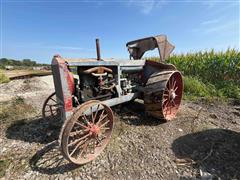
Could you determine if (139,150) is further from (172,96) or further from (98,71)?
(172,96)

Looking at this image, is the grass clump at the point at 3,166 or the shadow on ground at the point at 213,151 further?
the shadow on ground at the point at 213,151

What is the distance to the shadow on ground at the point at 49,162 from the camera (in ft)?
8.02

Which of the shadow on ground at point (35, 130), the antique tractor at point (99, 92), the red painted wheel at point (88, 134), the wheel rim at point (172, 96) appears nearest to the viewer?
the red painted wheel at point (88, 134)

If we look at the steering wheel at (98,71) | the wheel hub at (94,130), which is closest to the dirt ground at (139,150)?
the wheel hub at (94,130)

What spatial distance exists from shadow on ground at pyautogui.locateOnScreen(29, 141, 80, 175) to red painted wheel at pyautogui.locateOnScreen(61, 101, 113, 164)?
0.55ft

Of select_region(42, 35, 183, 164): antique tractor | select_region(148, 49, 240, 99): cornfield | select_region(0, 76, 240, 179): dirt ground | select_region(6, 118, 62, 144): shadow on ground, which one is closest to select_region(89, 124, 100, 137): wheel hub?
select_region(42, 35, 183, 164): antique tractor

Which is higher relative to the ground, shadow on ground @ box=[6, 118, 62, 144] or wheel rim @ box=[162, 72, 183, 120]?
wheel rim @ box=[162, 72, 183, 120]

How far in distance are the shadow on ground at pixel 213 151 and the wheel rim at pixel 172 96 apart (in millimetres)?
836

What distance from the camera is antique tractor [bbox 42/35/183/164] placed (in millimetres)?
2562

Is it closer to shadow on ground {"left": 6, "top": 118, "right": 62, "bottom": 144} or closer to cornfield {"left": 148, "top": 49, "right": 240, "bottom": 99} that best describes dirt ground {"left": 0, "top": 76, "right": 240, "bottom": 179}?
shadow on ground {"left": 6, "top": 118, "right": 62, "bottom": 144}

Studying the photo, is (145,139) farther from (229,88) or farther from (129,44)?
(229,88)

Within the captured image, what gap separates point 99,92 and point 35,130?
70.1 inches

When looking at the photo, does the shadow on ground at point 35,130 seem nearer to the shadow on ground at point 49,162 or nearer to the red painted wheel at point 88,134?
the shadow on ground at point 49,162

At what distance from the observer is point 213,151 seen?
286cm
